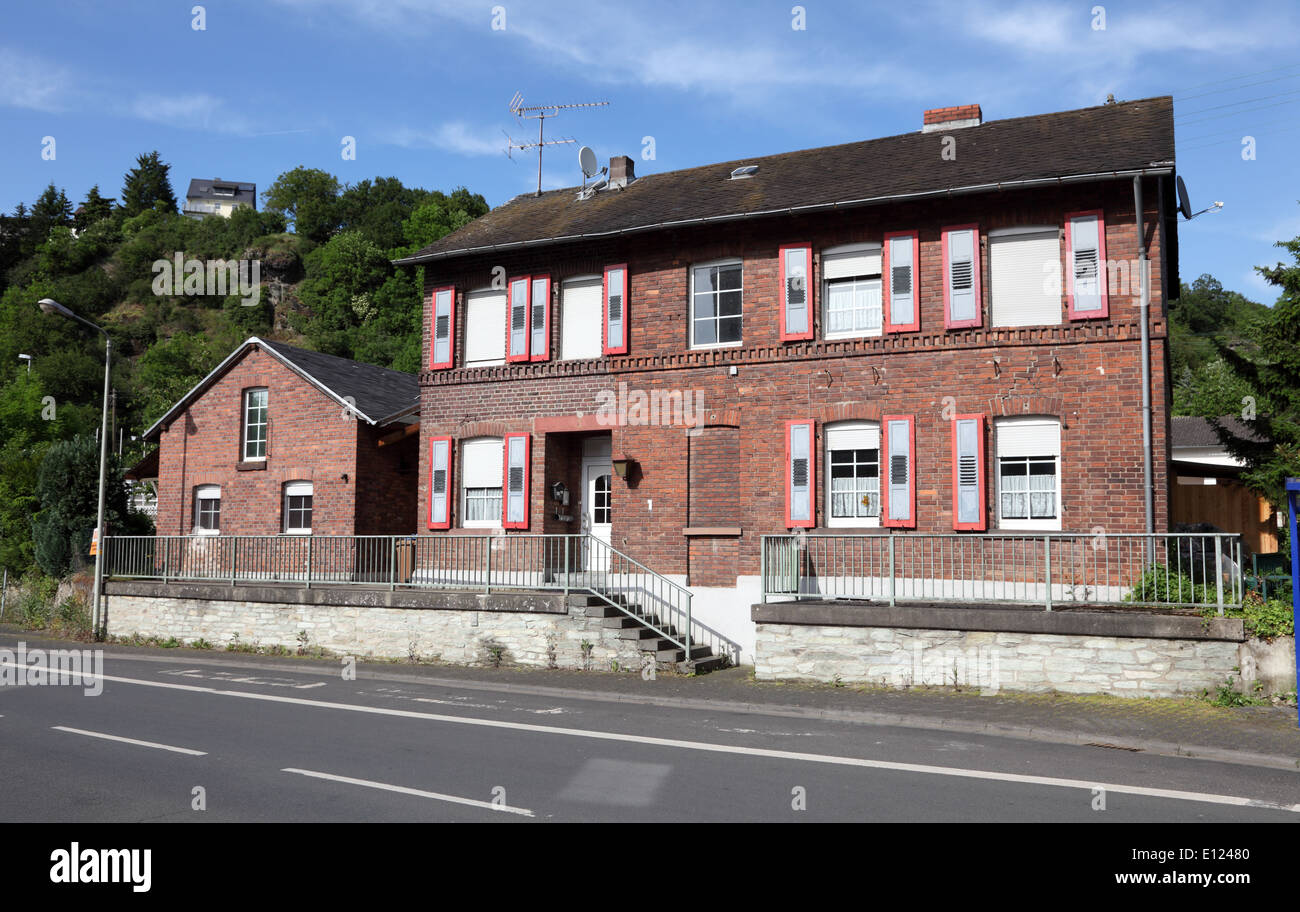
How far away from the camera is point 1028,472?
1517 cm

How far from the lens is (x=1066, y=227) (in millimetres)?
15164

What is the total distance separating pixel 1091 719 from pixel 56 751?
1059 centimetres

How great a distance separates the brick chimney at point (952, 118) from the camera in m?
19.2

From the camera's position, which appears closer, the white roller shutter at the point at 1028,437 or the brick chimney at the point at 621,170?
the white roller shutter at the point at 1028,437

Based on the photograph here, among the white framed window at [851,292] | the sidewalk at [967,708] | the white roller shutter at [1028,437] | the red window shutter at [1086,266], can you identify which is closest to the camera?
the sidewalk at [967,708]

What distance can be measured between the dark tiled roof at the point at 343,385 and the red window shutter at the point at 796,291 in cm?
1031

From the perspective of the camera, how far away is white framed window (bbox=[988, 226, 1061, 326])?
50.1 feet

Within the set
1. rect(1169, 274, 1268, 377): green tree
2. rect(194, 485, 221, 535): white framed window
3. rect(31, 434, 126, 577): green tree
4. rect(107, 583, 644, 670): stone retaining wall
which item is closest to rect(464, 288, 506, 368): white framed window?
rect(107, 583, 644, 670): stone retaining wall

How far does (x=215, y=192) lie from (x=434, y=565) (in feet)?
494

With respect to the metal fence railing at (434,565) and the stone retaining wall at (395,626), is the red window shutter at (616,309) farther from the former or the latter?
the stone retaining wall at (395,626)

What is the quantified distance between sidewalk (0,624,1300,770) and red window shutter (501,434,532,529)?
333 centimetres

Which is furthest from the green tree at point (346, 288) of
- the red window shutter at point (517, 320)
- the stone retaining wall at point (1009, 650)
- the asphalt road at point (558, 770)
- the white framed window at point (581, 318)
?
the asphalt road at point (558, 770)

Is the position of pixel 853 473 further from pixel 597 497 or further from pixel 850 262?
pixel 597 497
